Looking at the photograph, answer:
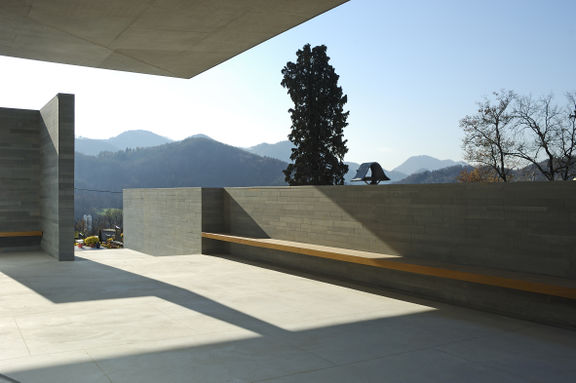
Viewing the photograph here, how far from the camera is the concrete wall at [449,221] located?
4.91 metres

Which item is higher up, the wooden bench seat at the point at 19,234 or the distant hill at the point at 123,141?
the distant hill at the point at 123,141

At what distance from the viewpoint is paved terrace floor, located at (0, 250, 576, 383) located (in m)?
3.34

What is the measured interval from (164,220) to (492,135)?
24040mm

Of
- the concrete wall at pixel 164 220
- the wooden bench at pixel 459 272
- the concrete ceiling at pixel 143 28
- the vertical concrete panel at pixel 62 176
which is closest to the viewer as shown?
the wooden bench at pixel 459 272

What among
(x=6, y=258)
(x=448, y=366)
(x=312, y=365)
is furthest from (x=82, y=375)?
(x=6, y=258)

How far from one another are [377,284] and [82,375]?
446 centimetres

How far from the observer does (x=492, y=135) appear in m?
30.3

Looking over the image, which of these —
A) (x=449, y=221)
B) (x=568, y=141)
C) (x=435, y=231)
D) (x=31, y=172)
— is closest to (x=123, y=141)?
(x=568, y=141)

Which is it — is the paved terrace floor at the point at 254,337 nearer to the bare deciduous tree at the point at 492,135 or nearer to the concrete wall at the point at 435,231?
the concrete wall at the point at 435,231

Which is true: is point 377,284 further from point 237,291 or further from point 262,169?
point 262,169

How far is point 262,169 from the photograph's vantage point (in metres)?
79.2

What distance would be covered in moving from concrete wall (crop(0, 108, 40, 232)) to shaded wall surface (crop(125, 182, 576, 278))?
16.8 ft

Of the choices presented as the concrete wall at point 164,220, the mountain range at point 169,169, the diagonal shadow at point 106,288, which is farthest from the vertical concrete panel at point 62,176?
the mountain range at point 169,169

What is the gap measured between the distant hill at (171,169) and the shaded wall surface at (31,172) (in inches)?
2425
